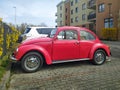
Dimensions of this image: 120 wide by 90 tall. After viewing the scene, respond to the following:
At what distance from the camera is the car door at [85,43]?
826 cm

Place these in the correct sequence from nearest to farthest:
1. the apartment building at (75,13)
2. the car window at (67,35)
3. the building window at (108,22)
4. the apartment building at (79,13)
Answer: the car window at (67,35)
the building window at (108,22)
the apartment building at (75,13)
the apartment building at (79,13)

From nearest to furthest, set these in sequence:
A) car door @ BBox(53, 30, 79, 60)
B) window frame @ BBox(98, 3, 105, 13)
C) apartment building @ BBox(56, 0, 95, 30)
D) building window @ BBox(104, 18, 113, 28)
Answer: car door @ BBox(53, 30, 79, 60), building window @ BBox(104, 18, 113, 28), window frame @ BBox(98, 3, 105, 13), apartment building @ BBox(56, 0, 95, 30)

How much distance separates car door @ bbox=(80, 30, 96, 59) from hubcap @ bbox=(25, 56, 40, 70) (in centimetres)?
197

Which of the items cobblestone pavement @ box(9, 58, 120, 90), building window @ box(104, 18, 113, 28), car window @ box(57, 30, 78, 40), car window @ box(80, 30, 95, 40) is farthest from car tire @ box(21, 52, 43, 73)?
building window @ box(104, 18, 113, 28)

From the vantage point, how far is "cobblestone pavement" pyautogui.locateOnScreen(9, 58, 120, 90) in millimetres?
5605


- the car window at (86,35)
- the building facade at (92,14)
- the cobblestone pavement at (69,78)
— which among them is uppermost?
the building facade at (92,14)

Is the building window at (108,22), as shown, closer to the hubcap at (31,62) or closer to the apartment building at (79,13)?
the apartment building at (79,13)

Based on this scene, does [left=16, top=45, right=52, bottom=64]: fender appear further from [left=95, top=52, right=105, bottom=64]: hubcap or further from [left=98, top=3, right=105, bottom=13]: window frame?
[left=98, top=3, right=105, bottom=13]: window frame

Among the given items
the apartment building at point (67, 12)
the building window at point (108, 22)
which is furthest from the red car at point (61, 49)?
the apartment building at point (67, 12)

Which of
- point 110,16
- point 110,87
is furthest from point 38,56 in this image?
point 110,16

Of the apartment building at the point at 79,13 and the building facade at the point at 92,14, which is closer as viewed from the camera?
the building facade at the point at 92,14

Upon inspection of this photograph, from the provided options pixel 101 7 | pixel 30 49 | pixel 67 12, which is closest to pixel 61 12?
pixel 67 12

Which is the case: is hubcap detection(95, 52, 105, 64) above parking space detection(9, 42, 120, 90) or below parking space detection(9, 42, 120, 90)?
above

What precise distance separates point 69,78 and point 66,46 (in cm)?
180
